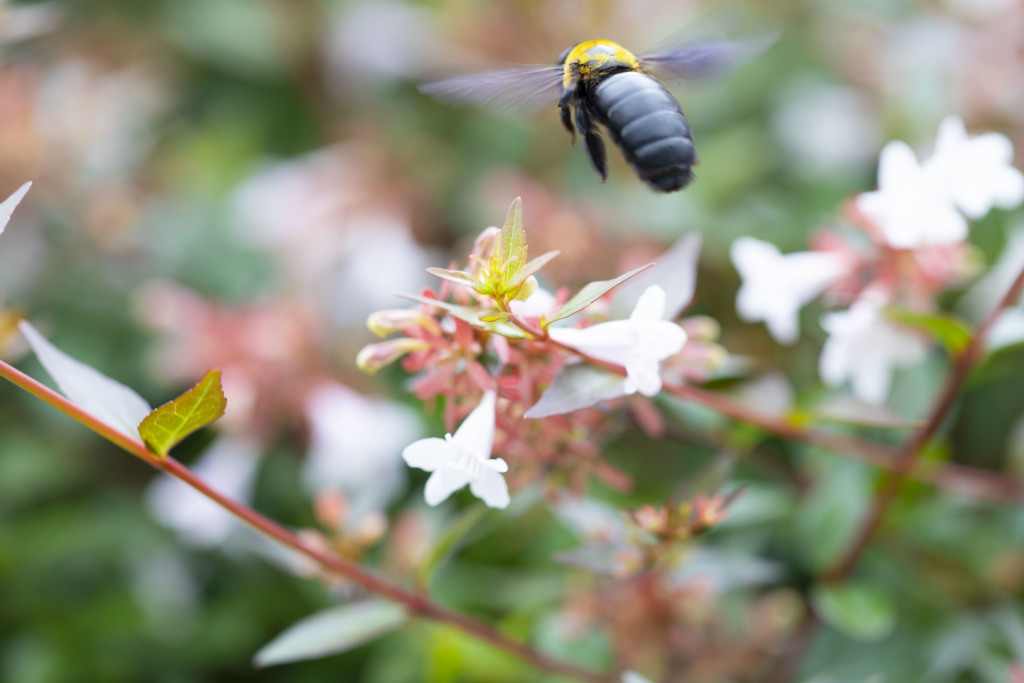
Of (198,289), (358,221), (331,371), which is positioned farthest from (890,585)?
(198,289)

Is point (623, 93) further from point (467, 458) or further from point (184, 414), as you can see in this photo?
point (184, 414)

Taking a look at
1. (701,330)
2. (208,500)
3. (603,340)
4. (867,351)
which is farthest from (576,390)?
(208,500)

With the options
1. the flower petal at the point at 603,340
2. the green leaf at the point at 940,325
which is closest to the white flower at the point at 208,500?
the flower petal at the point at 603,340

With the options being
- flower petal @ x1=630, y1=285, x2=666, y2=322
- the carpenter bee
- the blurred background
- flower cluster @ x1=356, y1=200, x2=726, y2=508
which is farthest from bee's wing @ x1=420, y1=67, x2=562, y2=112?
the blurred background

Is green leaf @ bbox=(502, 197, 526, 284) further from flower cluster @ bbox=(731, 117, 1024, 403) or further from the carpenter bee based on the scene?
flower cluster @ bbox=(731, 117, 1024, 403)

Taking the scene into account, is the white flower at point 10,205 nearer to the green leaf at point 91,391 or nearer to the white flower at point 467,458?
the green leaf at point 91,391

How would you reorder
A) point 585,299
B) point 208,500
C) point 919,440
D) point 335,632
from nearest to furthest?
point 585,299
point 335,632
point 919,440
point 208,500

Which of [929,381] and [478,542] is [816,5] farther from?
[478,542]

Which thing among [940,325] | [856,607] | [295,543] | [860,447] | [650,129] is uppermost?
[650,129]
